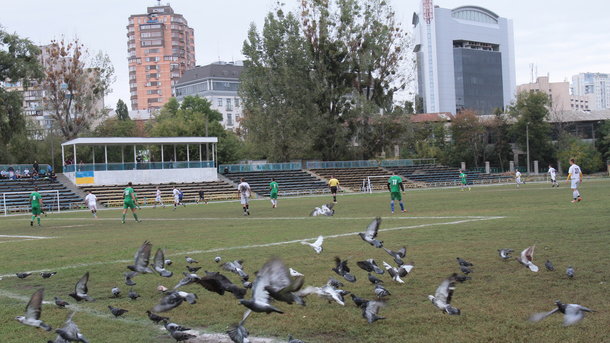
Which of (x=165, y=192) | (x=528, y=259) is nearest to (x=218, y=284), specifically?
(x=528, y=259)

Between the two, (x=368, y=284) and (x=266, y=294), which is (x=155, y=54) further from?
(x=266, y=294)

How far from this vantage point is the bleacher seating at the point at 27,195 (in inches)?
1708

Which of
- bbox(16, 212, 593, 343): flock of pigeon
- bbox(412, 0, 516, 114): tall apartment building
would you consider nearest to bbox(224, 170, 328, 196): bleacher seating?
bbox(16, 212, 593, 343): flock of pigeon

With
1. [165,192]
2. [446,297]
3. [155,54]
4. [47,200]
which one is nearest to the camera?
[446,297]

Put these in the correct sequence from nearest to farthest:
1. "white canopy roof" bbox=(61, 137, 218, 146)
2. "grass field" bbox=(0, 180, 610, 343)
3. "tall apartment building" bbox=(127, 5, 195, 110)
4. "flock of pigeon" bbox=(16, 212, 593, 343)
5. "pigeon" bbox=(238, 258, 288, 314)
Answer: "pigeon" bbox=(238, 258, 288, 314)
"flock of pigeon" bbox=(16, 212, 593, 343)
"grass field" bbox=(0, 180, 610, 343)
"white canopy roof" bbox=(61, 137, 218, 146)
"tall apartment building" bbox=(127, 5, 195, 110)

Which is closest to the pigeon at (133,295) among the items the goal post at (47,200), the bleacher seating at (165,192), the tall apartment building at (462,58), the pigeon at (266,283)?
the pigeon at (266,283)

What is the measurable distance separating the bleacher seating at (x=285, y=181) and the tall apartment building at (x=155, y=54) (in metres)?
91.1

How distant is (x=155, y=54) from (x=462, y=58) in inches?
2822

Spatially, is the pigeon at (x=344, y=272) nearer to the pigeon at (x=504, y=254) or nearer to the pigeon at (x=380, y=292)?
the pigeon at (x=380, y=292)

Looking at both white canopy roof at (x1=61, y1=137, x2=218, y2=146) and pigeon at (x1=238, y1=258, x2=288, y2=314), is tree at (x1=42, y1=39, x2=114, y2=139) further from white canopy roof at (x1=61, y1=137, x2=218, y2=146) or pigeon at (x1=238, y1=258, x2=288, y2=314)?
pigeon at (x1=238, y1=258, x2=288, y2=314)

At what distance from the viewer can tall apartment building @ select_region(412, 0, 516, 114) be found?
470 feet

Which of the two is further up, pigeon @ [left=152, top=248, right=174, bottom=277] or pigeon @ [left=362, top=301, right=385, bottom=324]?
pigeon @ [left=152, top=248, right=174, bottom=277]

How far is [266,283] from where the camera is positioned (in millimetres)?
4887

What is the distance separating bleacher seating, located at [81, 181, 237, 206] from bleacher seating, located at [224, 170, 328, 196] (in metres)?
2.60
